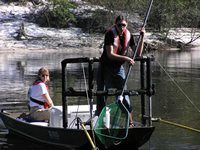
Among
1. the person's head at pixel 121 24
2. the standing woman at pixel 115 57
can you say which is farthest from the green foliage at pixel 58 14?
the person's head at pixel 121 24

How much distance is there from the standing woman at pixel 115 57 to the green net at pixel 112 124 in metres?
0.36

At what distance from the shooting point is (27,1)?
1416 inches

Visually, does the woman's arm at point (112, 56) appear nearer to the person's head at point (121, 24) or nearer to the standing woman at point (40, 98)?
the person's head at point (121, 24)

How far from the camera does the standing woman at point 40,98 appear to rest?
6.55 meters

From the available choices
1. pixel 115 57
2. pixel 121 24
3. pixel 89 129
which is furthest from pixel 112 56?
pixel 89 129

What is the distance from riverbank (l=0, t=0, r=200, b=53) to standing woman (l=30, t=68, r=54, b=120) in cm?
2305

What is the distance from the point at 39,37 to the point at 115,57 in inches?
1008

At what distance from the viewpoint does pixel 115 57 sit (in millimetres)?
5656

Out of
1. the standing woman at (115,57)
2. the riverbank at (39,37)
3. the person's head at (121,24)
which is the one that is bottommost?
the riverbank at (39,37)

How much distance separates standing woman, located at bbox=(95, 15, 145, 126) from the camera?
→ 569 cm

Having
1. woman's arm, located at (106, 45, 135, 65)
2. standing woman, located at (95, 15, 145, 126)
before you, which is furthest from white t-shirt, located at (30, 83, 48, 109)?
woman's arm, located at (106, 45, 135, 65)

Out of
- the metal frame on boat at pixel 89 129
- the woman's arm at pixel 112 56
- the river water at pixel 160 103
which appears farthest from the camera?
the river water at pixel 160 103

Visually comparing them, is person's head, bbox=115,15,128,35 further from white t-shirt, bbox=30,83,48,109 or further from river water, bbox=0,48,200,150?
river water, bbox=0,48,200,150

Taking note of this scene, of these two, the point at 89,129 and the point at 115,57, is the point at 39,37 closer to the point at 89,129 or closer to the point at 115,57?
the point at 115,57
